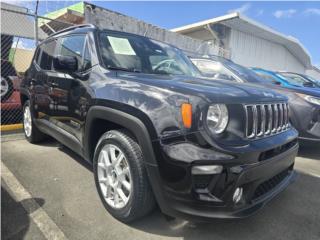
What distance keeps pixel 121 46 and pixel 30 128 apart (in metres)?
2.59

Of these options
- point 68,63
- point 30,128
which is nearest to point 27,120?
point 30,128

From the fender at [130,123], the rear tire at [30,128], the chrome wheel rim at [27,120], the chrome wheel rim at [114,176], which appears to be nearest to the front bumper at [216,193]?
the fender at [130,123]

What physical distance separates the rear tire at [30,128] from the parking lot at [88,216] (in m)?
0.99

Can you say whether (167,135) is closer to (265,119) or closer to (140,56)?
(265,119)

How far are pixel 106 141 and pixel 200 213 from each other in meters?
1.10

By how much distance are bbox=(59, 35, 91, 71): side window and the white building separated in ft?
49.7

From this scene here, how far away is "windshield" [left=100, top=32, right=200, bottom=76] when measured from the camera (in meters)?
3.11

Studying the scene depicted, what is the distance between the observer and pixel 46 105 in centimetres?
398

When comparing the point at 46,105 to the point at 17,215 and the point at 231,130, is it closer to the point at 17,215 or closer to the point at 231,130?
the point at 17,215

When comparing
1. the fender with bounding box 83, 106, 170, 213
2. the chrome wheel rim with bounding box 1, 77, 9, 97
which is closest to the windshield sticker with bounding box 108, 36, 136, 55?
the fender with bounding box 83, 106, 170, 213

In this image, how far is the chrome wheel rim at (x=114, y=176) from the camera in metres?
2.53

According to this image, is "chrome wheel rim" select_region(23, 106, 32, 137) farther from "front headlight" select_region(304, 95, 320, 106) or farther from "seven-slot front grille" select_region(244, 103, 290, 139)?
"front headlight" select_region(304, 95, 320, 106)

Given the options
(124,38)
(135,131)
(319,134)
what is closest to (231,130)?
(135,131)

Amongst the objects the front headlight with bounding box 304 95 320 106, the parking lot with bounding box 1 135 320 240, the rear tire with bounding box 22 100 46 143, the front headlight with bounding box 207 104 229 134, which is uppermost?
the front headlight with bounding box 304 95 320 106
